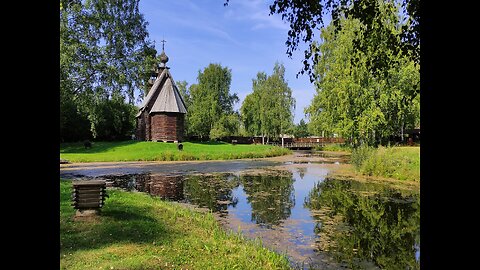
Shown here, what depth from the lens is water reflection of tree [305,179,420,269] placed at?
23.7 feet

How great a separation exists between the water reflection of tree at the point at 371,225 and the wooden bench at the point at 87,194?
18.2 feet

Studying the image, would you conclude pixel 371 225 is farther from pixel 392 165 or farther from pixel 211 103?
pixel 211 103

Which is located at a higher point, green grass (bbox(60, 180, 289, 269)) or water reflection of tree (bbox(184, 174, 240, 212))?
green grass (bbox(60, 180, 289, 269))

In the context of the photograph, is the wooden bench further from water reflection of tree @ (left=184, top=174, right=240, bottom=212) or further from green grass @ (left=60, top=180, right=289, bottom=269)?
water reflection of tree @ (left=184, top=174, right=240, bottom=212)

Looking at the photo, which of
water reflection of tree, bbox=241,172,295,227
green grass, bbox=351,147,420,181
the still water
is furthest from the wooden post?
green grass, bbox=351,147,420,181

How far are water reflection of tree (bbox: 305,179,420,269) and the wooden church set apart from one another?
1265 inches

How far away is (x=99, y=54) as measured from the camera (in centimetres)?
3506

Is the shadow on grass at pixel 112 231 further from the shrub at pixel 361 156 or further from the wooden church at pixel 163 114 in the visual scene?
the wooden church at pixel 163 114

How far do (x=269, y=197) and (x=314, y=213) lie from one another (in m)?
3.10

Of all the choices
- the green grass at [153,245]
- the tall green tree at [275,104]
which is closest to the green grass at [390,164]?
the green grass at [153,245]

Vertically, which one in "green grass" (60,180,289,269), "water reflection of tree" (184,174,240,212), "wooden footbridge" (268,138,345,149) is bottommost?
"water reflection of tree" (184,174,240,212)
